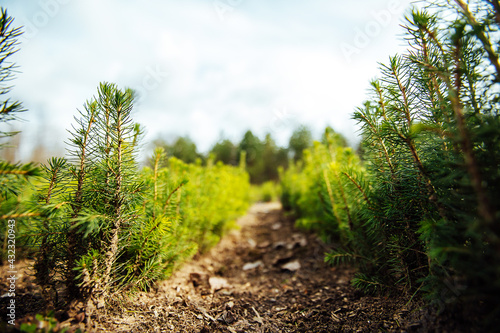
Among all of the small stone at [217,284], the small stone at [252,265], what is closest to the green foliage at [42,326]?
the small stone at [217,284]

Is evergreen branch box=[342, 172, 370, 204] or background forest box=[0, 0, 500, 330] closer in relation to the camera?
background forest box=[0, 0, 500, 330]

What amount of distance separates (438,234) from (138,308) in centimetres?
193

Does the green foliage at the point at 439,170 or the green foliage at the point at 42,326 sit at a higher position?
the green foliage at the point at 439,170

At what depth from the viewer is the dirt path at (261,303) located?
4.64 feet

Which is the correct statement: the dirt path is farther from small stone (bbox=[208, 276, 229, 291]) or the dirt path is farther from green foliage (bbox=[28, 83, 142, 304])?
green foliage (bbox=[28, 83, 142, 304])

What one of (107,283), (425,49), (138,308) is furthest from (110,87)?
(425,49)

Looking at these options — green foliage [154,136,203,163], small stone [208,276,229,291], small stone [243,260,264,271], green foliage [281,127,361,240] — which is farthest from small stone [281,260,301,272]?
green foliage [154,136,203,163]

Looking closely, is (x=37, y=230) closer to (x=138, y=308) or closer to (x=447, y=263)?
(x=138, y=308)

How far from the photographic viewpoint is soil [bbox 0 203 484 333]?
129cm

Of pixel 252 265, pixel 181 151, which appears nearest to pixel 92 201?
pixel 252 265

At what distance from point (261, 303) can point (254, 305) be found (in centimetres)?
9

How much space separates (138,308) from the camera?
60.9 inches

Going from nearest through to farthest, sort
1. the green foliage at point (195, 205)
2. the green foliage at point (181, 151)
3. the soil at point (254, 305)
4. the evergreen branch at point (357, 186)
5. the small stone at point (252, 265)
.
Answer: the soil at point (254, 305), the evergreen branch at point (357, 186), the green foliage at point (195, 205), the green foliage at point (181, 151), the small stone at point (252, 265)

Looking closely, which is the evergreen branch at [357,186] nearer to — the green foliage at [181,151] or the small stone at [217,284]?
the green foliage at [181,151]
